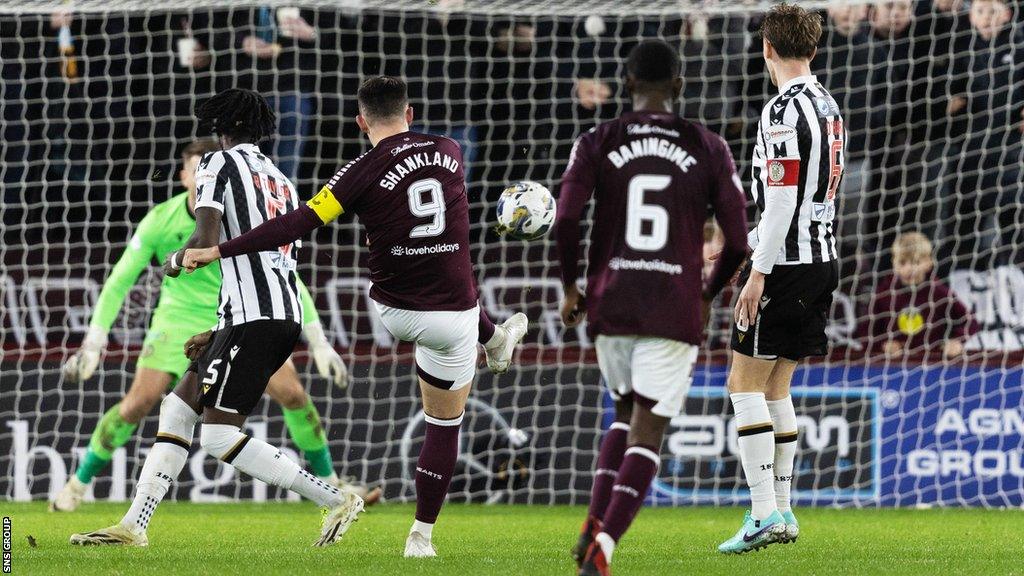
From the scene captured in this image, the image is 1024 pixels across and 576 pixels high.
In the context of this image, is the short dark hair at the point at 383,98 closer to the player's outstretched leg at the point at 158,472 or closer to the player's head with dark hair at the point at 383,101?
the player's head with dark hair at the point at 383,101

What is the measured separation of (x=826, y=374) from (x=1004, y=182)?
2028 mm

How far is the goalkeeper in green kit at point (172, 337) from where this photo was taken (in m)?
7.83

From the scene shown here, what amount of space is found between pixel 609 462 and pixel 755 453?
122 cm

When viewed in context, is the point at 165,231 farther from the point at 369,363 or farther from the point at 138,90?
the point at 138,90

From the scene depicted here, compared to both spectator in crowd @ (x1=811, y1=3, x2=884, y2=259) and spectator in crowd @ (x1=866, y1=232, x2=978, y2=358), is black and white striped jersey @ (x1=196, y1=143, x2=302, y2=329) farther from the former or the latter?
spectator in crowd @ (x1=811, y1=3, x2=884, y2=259)

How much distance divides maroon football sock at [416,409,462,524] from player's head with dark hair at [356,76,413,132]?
115 cm

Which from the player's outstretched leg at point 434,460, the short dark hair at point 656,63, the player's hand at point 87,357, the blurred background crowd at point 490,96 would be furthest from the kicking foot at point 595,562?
the blurred background crowd at point 490,96

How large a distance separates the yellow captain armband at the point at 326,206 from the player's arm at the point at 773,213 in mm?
1557

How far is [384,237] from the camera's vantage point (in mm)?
5324

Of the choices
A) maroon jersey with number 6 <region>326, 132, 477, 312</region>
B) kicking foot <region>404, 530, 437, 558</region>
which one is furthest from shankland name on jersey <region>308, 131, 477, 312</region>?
kicking foot <region>404, 530, 437, 558</region>

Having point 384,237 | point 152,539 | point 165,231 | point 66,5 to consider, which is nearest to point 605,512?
point 384,237

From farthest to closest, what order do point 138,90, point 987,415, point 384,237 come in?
point 138,90 < point 987,415 < point 384,237

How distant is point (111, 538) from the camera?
18.5 ft

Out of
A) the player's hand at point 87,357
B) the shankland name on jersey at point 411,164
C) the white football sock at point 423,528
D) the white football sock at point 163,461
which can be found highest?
the shankland name on jersey at point 411,164
